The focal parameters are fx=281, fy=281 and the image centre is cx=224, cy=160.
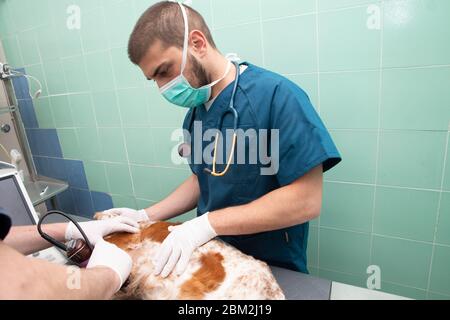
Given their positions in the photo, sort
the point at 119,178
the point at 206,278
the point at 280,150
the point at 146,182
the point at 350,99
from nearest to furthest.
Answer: the point at 206,278 → the point at 280,150 → the point at 350,99 → the point at 146,182 → the point at 119,178

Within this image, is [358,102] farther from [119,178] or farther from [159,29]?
[119,178]

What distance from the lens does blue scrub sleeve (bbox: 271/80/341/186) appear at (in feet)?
2.74

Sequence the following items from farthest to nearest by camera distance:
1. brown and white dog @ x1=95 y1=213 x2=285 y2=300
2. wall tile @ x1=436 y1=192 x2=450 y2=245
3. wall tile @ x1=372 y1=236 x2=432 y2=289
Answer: wall tile @ x1=372 y1=236 x2=432 y2=289
wall tile @ x1=436 y1=192 x2=450 y2=245
brown and white dog @ x1=95 y1=213 x2=285 y2=300

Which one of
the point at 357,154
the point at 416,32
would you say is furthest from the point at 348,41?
the point at 357,154

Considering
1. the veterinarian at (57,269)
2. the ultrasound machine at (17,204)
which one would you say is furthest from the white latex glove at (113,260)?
the ultrasound machine at (17,204)

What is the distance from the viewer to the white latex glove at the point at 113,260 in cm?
78

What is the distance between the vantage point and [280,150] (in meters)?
0.88

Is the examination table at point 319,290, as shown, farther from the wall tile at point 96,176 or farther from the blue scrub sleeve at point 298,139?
the wall tile at point 96,176

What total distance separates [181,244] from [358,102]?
36.6 inches

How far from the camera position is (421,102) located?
1.10 meters

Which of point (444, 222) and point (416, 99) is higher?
point (416, 99)

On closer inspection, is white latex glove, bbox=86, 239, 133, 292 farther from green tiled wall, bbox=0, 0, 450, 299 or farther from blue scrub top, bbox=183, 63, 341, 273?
green tiled wall, bbox=0, 0, 450, 299

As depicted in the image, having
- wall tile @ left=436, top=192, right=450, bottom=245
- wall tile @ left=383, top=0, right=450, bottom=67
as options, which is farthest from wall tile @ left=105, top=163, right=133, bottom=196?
wall tile @ left=436, top=192, right=450, bottom=245

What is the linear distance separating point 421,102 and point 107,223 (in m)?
1.28
